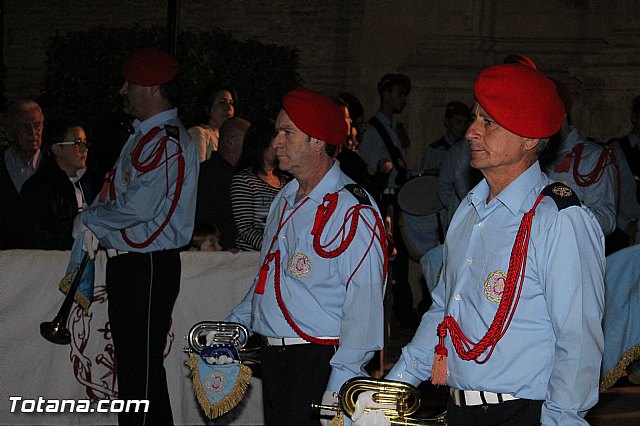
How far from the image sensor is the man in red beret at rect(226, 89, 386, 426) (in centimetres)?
475

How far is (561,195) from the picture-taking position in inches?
147

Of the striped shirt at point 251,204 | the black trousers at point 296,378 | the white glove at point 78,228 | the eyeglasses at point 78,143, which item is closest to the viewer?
the black trousers at point 296,378

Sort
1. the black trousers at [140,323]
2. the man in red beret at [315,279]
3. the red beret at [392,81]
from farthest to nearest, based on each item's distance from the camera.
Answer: the red beret at [392,81]
the black trousers at [140,323]
the man in red beret at [315,279]

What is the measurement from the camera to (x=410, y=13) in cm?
1418

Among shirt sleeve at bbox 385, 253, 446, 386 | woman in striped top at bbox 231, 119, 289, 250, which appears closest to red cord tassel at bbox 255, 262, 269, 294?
shirt sleeve at bbox 385, 253, 446, 386

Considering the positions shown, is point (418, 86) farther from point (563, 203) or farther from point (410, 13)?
point (563, 203)

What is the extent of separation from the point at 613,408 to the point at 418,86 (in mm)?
6213

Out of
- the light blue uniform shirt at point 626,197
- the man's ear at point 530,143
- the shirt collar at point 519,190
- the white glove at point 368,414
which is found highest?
the man's ear at point 530,143

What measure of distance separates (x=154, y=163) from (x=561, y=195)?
3.20m

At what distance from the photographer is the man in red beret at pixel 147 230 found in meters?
6.41

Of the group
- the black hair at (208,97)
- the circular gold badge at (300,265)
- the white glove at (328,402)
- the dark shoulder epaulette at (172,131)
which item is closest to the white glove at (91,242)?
the dark shoulder epaulette at (172,131)

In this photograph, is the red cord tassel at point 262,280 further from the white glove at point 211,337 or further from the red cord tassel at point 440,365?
the red cord tassel at point 440,365

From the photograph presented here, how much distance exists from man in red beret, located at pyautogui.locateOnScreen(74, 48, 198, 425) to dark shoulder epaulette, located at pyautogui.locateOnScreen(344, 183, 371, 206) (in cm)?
167

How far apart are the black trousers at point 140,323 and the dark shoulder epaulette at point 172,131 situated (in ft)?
2.23
